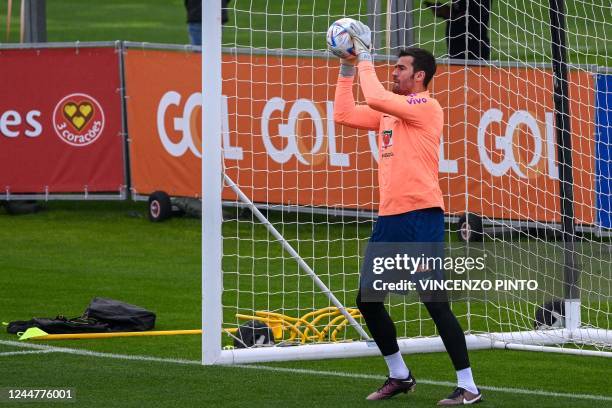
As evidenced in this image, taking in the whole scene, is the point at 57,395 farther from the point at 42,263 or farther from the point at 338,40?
the point at 42,263

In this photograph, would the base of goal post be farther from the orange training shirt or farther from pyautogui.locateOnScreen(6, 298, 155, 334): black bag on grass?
the orange training shirt

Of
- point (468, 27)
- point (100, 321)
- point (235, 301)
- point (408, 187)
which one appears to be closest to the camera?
point (408, 187)

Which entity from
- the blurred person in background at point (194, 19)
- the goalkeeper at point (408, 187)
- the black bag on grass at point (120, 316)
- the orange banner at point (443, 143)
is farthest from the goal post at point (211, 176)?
the blurred person in background at point (194, 19)

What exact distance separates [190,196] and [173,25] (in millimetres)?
21433

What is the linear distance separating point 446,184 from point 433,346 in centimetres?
561

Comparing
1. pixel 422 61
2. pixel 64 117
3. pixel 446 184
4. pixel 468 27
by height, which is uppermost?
pixel 468 27

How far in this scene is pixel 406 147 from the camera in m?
8.73

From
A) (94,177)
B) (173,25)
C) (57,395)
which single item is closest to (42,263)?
(94,177)

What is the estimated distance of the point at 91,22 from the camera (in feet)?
130

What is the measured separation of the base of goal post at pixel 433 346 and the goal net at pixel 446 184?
0.04 feet

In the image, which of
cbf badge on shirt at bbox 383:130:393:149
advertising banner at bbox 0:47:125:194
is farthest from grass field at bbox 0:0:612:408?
cbf badge on shirt at bbox 383:130:393:149

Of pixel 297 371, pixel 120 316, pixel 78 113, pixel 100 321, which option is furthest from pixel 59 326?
pixel 78 113

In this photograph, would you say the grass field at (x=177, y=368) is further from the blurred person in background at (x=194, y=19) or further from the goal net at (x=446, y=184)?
the blurred person in background at (x=194, y=19)

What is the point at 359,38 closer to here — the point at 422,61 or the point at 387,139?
the point at 422,61
